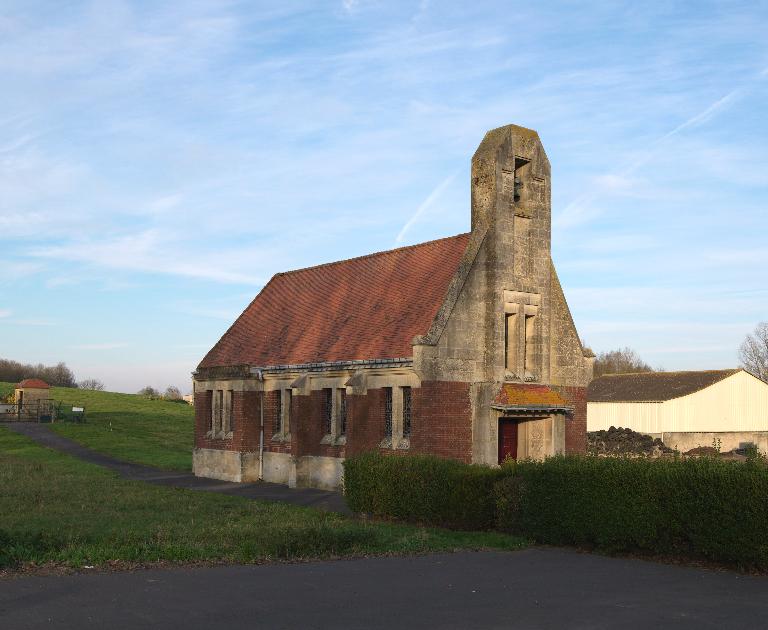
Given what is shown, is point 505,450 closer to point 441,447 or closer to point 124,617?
point 441,447

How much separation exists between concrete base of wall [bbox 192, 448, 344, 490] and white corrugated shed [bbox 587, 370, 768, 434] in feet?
116

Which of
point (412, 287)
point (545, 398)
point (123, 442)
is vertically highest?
point (412, 287)

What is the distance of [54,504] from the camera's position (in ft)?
82.1

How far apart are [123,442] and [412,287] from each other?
3147 centimetres

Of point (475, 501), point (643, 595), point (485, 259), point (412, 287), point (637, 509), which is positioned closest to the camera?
point (643, 595)

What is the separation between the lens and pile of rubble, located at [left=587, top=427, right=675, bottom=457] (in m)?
Answer: 52.4

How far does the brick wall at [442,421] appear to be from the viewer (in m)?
26.3

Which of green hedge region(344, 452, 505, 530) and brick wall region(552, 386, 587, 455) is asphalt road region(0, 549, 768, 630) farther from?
brick wall region(552, 386, 587, 455)

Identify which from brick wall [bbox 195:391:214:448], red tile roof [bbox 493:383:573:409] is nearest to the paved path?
brick wall [bbox 195:391:214:448]

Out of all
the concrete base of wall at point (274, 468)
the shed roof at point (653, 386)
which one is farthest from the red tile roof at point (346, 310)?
the shed roof at point (653, 386)

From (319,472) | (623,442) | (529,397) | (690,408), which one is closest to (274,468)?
(319,472)

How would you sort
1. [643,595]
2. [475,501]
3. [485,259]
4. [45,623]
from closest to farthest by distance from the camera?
[45,623], [643,595], [475,501], [485,259]

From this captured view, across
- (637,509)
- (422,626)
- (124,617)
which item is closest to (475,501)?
(637,509)

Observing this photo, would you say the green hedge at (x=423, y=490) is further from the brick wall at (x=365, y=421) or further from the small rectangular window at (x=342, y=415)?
the small rectangular window at (x=342, y=415)
